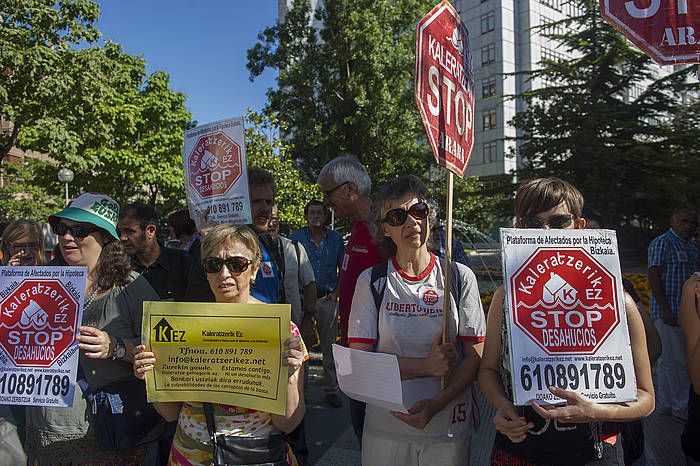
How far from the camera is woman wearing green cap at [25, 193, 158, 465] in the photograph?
249cm

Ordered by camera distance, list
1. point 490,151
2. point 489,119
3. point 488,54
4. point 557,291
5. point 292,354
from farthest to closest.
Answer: point 489,119 → point 490,151 → point 488,54 → point 292,354 → point 557,291

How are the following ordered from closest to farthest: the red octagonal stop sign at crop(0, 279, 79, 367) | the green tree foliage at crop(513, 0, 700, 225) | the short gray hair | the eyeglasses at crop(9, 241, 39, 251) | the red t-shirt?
the red octagonal stop sign at crop(0, 279, 79, 367) → the red t-shirt → the short gray hair → the eyeglasses at crop(9, 241, 39, 251) → the green tree foliage at crop(513, 0, 700, 225)

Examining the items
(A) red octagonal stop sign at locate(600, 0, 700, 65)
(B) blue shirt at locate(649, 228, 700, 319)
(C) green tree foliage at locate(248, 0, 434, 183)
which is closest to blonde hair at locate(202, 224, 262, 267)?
(A) red octagonal stop sign at locate(600, 0, 700, 65)

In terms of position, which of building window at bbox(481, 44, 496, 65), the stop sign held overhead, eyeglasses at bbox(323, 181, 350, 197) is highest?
building window at bbox(481, 44, 496, 65)

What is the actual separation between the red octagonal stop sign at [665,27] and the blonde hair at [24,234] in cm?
456

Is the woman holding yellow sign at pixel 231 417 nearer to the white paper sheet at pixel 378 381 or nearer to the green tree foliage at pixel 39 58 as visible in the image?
the white paper sheet at pixel 378 381

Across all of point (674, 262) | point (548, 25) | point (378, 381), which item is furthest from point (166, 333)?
point (548, 25)

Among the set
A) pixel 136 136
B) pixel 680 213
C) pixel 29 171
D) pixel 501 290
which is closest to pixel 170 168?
pixel 136 136

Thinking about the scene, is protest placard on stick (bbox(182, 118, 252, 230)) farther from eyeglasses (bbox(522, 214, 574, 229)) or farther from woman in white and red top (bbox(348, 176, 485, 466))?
eyeglasses (bbox(522, 214, 574, 229))

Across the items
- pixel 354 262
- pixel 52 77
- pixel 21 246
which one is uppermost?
pixel 52 77

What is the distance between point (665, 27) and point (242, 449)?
3116 mm

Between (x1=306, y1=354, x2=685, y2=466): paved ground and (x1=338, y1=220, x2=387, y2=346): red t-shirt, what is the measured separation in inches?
75.3

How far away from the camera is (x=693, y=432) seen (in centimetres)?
237

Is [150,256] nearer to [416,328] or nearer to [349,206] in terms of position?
[349,206]
